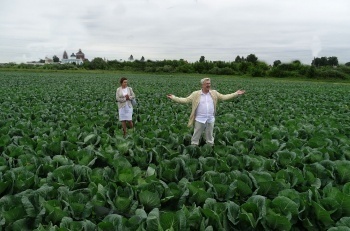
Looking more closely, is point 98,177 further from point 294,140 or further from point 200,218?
point 294,140

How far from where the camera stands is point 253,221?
3297 mm

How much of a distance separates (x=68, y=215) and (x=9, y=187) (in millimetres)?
1175

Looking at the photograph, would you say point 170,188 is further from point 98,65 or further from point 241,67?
point 98,65

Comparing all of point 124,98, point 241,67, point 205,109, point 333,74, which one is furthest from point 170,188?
point 241,67

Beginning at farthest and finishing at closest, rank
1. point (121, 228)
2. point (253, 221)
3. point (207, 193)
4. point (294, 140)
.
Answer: point (294, 140), point (207, 193), point (253, 221), point (121, 228)

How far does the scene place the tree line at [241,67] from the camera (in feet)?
186

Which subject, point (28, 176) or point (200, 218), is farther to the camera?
point (28, 176)

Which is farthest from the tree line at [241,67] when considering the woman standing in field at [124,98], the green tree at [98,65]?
the woman standing in field at [124,98]

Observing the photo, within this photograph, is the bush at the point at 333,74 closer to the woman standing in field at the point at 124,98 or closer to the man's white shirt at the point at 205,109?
the woman standing in field at the point at 124,98

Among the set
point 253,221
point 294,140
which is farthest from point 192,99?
point 253,221

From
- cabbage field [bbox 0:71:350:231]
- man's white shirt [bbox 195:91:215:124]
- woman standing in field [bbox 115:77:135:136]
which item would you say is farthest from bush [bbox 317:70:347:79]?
man's white shirt [bbox 195:91:215:124]

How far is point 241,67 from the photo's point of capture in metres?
69.9

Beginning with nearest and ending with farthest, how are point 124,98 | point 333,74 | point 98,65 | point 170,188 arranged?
point 170,188
point 124,98
point 333,74
point 98,65

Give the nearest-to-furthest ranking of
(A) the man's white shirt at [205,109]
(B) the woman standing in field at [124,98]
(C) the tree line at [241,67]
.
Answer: (A) the man's white shirt at [205,109] < (B) the woman standing in field at [124,98] < (C) the tree line at [241,67]
